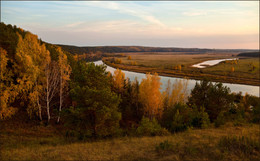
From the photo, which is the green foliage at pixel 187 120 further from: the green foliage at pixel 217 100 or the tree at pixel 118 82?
the tree at pixel 118 82

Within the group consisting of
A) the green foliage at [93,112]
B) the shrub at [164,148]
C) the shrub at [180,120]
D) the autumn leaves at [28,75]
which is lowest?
the shrub at [180,120]

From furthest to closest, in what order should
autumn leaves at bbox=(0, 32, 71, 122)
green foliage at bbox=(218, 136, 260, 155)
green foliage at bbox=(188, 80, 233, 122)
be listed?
green foliage at bbox=(188, 80, 233, 122) < autumn leaves at bbox=(0, 32, 71, 122) < green foliage at bbox=(218, 136, 260, 155)

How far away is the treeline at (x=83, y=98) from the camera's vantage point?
15297 mm

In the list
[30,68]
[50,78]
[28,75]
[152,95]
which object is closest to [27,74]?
[28,75]

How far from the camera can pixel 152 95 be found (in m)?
31.6

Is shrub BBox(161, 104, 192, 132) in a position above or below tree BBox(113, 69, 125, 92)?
below

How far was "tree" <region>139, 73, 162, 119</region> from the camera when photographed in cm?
3156

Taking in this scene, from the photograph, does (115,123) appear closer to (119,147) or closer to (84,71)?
(119,147)

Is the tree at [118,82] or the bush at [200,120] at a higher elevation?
the tree at [118,82]

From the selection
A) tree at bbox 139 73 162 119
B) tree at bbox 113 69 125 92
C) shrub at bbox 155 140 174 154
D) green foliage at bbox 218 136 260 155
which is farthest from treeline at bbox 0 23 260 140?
green foliage at bbox 218 136 260 155

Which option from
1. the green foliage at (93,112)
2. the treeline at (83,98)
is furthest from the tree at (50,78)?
the green foliage at (93,112)

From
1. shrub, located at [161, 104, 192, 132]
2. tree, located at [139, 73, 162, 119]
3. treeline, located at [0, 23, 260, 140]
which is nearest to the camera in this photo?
treeline, located at [0, 23, 260, 140]

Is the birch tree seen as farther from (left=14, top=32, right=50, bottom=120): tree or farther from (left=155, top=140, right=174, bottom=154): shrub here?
(left=155, top=140, right=174, bottom=154): shrub

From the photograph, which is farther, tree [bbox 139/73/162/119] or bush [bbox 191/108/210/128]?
tree [bbox 139/73/162/119]
